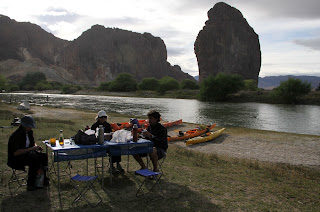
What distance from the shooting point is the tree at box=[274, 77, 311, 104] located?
69.8 meters

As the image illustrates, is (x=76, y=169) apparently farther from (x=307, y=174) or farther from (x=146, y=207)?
(x=307, y=174)

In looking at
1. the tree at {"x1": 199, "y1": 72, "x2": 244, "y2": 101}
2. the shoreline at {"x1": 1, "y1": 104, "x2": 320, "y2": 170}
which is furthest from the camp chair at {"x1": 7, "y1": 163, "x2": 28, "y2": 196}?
the tree at {"x1": 199, "y1": 72, "x2": 244, "y2": 101}

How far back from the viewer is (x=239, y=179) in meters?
8.22

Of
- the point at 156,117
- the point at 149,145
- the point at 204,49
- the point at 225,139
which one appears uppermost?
the point at 204,49

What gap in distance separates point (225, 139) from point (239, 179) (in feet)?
43.6

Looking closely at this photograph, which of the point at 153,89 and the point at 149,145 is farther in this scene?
the point at 153,89

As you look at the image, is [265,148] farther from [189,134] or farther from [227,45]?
[227,45]

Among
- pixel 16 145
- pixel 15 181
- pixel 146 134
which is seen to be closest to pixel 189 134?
pixel 146 134

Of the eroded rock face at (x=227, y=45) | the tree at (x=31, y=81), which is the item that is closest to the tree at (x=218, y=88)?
the eroded rock face at (x=227, y=45)

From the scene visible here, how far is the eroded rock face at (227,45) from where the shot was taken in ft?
563

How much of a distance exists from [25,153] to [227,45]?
181871mm

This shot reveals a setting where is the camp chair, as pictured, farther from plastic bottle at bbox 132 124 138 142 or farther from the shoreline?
the shoreline

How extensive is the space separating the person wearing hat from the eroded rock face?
169 meters

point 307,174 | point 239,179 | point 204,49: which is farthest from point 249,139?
point 204,49
